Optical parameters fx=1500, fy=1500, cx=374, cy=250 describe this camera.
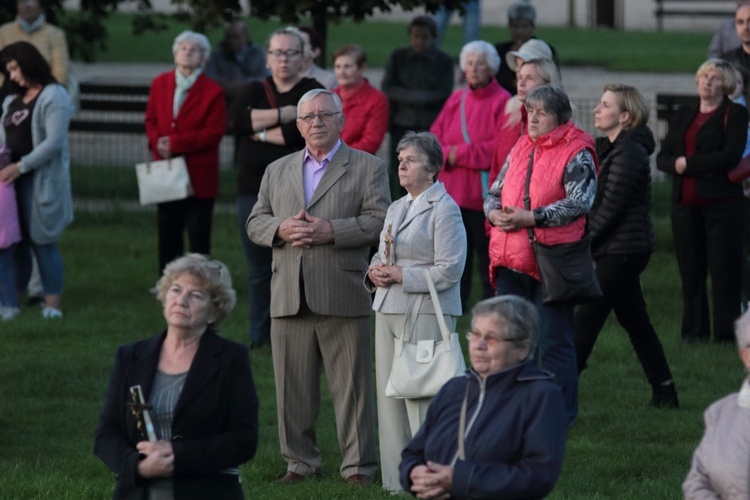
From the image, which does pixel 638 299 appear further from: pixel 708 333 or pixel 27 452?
pixel 27 452

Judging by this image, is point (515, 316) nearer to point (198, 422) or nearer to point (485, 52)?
point (198, 422)

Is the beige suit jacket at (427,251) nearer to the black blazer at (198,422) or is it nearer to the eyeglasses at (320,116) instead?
the eyeglasses at (320,116)

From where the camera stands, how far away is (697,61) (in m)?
31.2

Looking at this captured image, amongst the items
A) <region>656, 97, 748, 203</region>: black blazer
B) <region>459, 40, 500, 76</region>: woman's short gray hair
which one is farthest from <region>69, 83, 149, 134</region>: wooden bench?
<region>656, 97, 748, 203</region>: black blazer

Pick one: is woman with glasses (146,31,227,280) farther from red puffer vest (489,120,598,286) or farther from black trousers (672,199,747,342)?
red puffer vest (489,120,598,286)

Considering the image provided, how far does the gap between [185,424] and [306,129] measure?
259 centimetres

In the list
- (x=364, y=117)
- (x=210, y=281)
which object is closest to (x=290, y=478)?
(x=210, y=281)

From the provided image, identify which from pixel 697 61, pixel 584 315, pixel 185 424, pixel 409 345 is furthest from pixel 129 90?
pixel 697 61

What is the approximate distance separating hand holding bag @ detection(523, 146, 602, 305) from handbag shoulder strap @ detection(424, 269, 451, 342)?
100 centimetres

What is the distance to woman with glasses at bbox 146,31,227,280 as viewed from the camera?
12141 mm

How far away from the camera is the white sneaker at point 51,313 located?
12023 mm

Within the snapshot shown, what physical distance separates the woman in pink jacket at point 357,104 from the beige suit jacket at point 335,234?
3.38 meters

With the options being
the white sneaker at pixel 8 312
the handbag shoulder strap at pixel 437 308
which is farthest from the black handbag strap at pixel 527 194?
the white sneaker at pixel 8 312

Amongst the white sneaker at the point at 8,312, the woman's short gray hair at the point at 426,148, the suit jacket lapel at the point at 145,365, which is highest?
the woman's short gray hair at the point at 426,148
